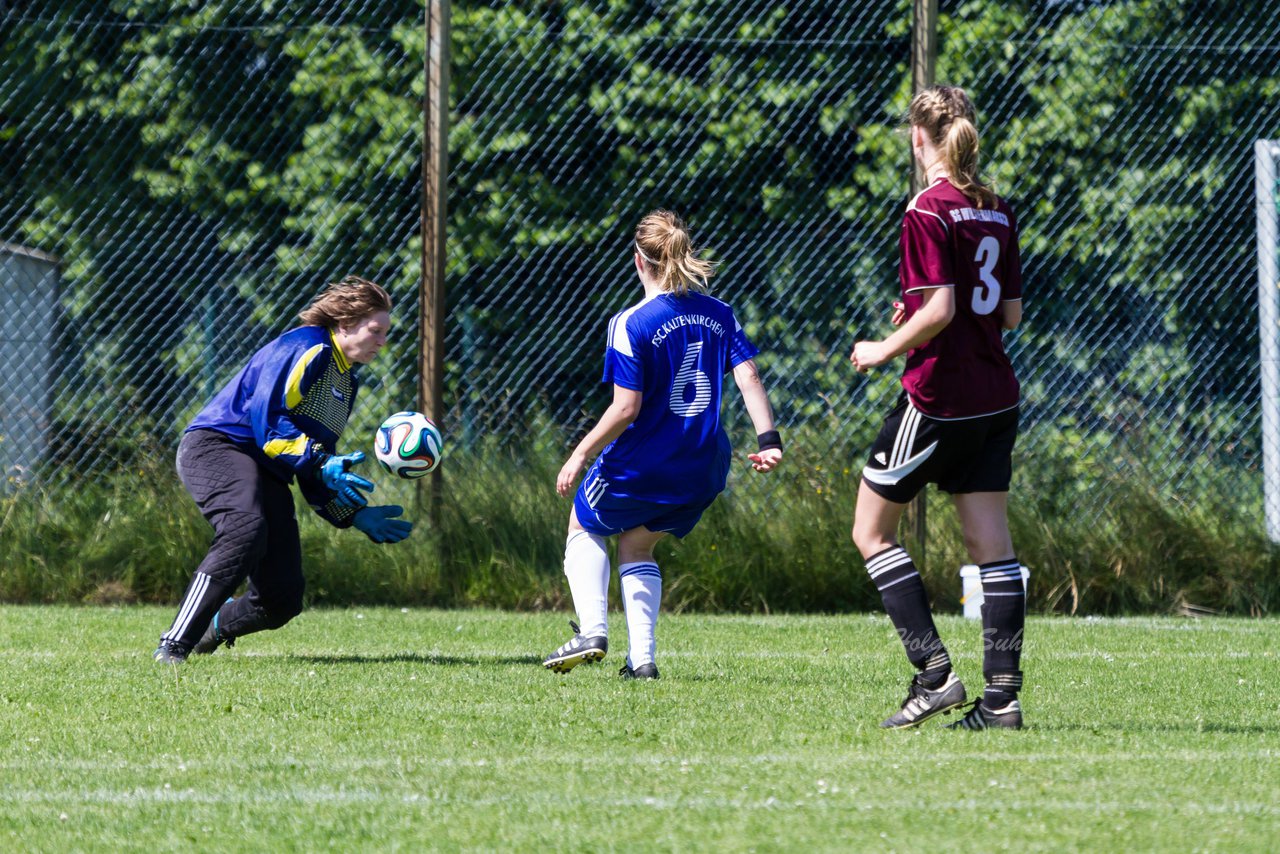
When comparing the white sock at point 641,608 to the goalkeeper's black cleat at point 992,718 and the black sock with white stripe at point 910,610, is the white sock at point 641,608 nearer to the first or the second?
the black sock with white stripe at point 910,610

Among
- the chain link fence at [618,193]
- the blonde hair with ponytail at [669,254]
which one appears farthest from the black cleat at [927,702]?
the chain link fence at [618,193]

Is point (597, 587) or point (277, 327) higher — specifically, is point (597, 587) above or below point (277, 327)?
above

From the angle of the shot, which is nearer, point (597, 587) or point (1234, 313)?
point (597, 587)

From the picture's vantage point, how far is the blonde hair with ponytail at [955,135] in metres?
4.27

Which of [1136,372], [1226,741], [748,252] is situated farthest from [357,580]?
[1226,741]

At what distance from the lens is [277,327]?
380 inches

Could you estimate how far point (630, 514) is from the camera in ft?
18.4

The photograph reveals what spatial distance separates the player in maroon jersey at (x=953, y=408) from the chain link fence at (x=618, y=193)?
15.5 ft

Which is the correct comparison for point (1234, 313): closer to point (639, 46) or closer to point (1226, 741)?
point (639, 46)

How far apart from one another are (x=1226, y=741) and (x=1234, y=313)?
5985 millimetres

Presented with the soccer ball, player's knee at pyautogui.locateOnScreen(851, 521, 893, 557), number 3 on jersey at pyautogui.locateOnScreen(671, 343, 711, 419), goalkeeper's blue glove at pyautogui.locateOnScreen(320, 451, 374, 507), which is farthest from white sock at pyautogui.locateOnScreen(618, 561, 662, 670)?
player's knee at pyautogui.locateOnScreen(851, 521, 893, 557)

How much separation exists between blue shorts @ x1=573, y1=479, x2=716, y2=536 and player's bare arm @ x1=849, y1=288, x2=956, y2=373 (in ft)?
5.27

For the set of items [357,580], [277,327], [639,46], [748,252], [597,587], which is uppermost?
[639,46]

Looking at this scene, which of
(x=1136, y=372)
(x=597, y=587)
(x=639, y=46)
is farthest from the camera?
(x=639, y=46)
